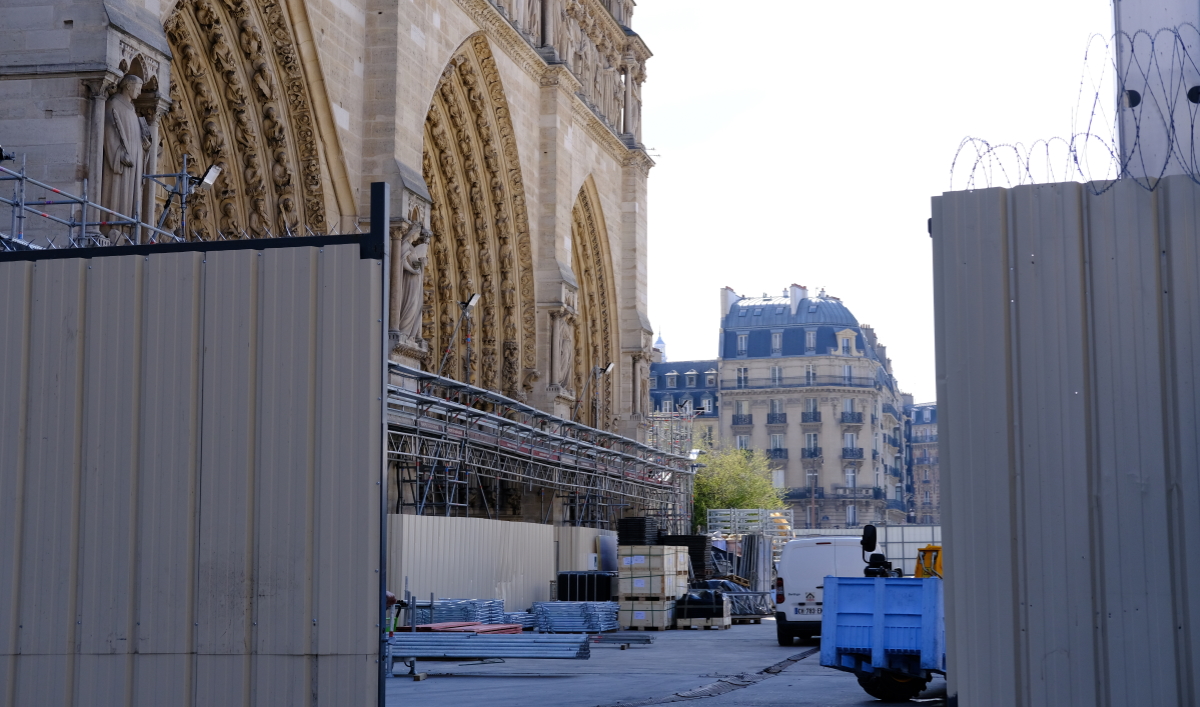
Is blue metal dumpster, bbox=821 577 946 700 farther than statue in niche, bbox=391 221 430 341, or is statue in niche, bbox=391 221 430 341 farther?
statue in niche, bbox=391 221 430 341

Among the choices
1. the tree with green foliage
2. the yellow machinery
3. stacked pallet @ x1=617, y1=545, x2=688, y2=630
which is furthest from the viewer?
the tree with green foliage

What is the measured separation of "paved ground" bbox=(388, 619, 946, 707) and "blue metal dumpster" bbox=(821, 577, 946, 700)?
48 cm

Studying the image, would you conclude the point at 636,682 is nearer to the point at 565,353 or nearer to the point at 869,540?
the point at 869,540

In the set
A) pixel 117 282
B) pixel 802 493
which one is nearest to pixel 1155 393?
pixel 117 282

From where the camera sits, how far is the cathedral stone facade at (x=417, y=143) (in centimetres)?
1866

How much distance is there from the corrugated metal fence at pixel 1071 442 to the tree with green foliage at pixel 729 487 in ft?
216

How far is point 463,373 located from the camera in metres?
34.7

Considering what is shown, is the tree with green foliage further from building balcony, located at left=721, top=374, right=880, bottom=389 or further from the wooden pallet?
the wooden pallet

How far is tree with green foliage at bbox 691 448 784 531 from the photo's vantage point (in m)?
74.5

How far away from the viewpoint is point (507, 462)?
31.9 meters

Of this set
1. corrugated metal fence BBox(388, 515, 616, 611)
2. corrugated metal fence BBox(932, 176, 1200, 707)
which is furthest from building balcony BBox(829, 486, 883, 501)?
corrugated metal fence BBox(932, 176, 1200, 707)

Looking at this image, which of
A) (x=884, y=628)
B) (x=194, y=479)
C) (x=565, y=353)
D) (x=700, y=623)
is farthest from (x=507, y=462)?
(x=194, y=479)

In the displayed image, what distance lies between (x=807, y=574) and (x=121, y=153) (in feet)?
42.0

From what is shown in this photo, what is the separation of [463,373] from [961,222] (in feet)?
91.8
